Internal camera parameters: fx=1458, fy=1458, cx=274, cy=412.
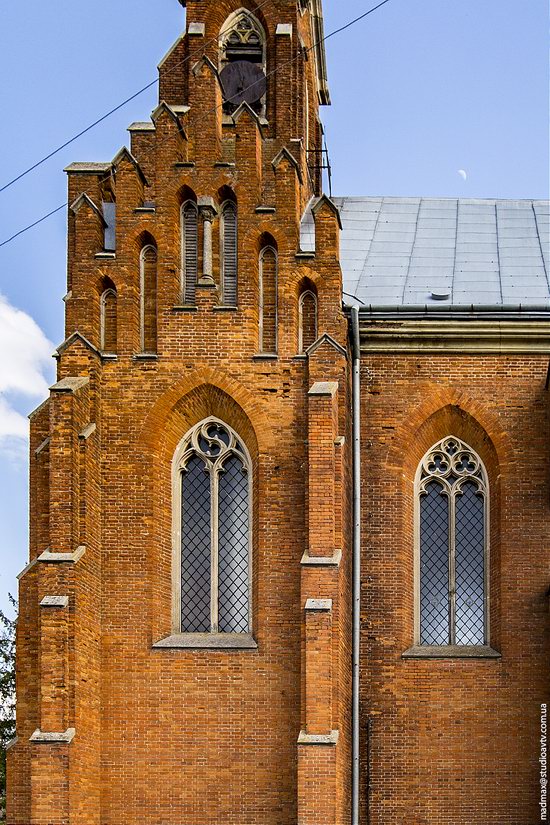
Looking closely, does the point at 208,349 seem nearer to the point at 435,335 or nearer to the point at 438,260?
the point at 435,335

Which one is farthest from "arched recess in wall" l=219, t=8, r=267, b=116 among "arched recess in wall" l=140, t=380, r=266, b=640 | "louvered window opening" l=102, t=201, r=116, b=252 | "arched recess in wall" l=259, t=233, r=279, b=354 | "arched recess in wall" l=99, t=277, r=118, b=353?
"arched recess in wall" l=140, t=380, r=266, b=640

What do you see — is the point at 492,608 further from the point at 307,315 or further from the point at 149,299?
the point at 149,299

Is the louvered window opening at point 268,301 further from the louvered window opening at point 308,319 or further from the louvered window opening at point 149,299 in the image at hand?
the louvered window opening at point 149,299

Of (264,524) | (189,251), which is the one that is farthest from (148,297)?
(264,524)

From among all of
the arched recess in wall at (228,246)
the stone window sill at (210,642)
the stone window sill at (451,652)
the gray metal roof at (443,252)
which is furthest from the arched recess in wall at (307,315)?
the stone window sill at (451,652)

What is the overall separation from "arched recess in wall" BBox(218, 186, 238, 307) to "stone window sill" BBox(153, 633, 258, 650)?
565cm

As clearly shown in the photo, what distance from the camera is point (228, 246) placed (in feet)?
83.7

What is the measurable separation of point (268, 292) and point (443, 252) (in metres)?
6.07

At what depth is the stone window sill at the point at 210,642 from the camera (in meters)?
23.9

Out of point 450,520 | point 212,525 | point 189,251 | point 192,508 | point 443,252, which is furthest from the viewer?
point 443,252

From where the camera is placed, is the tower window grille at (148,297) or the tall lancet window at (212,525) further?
the tower window grille at (148,297)

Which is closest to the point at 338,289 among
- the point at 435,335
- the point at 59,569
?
the point at 435,335

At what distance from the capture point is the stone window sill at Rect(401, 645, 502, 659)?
2534 cm

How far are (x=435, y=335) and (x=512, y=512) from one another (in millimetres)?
3487
